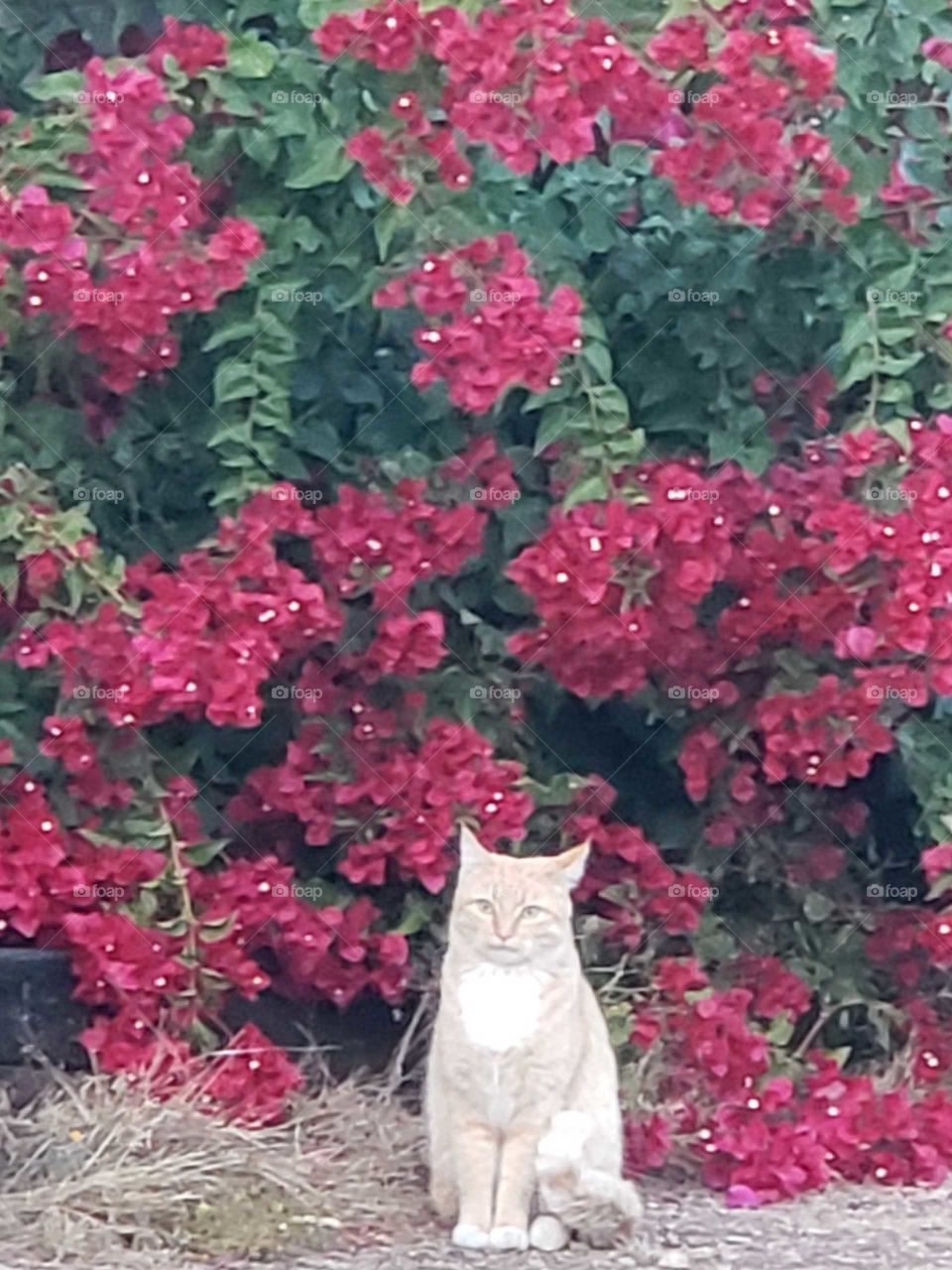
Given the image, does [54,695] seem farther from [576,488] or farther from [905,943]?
[905,943]

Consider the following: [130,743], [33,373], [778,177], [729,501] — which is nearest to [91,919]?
[130,743]

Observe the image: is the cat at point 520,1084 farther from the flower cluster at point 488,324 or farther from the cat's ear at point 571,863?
the flower cluster at point 488,324

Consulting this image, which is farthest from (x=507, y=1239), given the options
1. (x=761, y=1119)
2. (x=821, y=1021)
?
(x=821, y=1021)

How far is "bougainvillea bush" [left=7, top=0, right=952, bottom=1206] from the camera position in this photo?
157 inches

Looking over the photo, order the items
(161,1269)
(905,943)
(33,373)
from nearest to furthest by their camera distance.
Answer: (161,1269), (33,373), (905,943)

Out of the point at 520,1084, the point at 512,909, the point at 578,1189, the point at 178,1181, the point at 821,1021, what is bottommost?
the point at 821,1021

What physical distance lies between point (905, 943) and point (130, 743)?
1531 mm

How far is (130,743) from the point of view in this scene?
4.32 m

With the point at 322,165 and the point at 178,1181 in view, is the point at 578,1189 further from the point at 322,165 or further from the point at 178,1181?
the point at 322,165

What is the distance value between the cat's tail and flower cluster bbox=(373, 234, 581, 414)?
1.21m

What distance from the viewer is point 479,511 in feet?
14.0

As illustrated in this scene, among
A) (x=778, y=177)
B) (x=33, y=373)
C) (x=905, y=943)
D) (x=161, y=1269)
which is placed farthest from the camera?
(x=905, y=943)

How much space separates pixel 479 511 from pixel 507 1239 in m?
1.29

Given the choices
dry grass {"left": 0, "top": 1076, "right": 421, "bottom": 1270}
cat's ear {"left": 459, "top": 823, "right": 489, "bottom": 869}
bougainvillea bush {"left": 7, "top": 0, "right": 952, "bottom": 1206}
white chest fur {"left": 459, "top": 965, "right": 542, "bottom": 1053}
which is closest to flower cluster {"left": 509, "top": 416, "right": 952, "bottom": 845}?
bougainvillea bush {"left": 7, "top": 0, "right": 952, "bottom": 1206}
